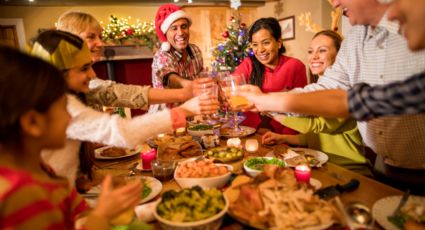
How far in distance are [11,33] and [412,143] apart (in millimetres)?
8897

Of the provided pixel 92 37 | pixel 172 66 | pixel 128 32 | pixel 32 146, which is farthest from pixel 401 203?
pixel 128 32

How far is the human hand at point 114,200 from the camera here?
3.22 feet

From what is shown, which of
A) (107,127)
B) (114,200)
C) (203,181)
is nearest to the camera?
(114,200)

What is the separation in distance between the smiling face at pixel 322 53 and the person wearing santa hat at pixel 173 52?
4.11 feet

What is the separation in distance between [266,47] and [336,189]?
6.94 feet

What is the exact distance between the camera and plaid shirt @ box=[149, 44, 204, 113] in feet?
9.91

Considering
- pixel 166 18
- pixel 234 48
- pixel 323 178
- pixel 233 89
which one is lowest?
pixel 323 178

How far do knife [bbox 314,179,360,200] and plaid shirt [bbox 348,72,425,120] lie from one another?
37cm

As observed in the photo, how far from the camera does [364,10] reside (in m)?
1.65

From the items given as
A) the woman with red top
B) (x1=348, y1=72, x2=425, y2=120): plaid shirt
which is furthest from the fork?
the woman with red top

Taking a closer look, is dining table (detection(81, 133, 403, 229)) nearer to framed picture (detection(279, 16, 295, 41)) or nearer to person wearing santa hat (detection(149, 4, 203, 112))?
person wearing santa hat (detection(149, 4, 203, 112))

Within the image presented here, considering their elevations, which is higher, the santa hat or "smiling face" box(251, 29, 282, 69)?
the santa hat

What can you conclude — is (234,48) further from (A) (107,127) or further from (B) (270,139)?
(A) (107,127)

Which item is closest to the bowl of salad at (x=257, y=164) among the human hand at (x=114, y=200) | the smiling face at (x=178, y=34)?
the human hand at (x=114, y=200)
